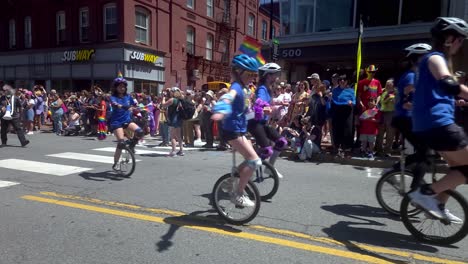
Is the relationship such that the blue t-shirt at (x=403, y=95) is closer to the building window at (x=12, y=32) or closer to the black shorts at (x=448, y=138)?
the black shorts at (x=448, y=138)

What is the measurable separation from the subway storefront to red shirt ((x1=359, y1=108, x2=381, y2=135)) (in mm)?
16986

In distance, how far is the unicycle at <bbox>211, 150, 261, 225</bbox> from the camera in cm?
448

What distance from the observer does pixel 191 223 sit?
4.59m

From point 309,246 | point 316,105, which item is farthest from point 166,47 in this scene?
point 309,246

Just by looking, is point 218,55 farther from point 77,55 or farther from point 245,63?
point 245,63

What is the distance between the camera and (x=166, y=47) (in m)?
26.3

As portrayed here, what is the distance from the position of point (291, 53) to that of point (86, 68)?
14.0 meters

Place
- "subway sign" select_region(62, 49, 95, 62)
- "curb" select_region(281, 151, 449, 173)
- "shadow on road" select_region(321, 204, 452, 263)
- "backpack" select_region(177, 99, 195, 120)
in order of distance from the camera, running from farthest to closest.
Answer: "subway sign" select_region(62, 49, 95, 62), "backpack" select_region(177, 99, 195, 120), "curb" select_region(281, 151, 449, 173), "shadow on road" select_region(321, 204, 452, 263)

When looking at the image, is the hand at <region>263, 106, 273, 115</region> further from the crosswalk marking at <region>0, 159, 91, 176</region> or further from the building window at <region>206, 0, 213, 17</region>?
the building window at <region>206, 0, 213, 17</region>

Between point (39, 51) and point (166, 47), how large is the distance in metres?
8.85

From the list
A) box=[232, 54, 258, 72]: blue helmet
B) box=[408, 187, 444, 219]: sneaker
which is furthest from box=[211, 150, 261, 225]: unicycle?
box=[408, 187, 444, 219]: sneaker

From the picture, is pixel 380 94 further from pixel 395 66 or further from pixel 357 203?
pixel 395 66

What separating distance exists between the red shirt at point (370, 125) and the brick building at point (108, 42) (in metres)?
17.1

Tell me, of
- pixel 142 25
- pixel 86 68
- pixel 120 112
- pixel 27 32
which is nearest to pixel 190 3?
pixel 142 25
